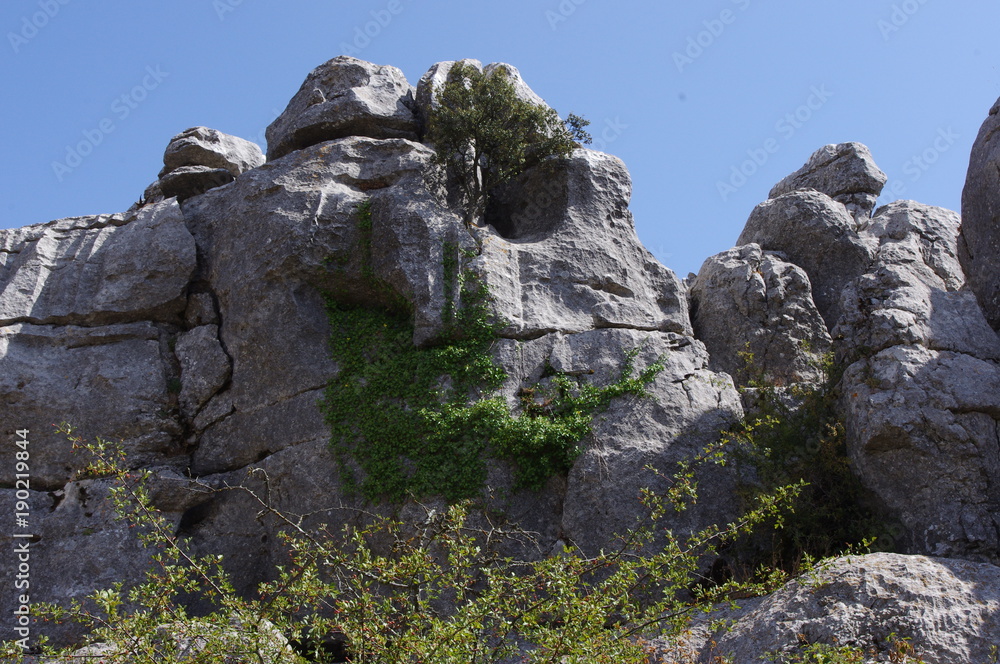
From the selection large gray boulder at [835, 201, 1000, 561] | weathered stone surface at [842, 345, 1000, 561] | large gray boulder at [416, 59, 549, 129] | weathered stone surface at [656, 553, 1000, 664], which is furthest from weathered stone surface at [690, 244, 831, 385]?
weathered stone surface at [656, 553, 1000, 664]

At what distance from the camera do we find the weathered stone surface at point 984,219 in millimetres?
11984

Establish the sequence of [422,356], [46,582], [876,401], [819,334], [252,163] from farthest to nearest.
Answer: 1. [252,163]
2. [819,334]
3. [422,356]
4. [46,582]
5. [876,401]

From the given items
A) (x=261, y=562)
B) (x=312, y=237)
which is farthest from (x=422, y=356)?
(x=261, y=562)

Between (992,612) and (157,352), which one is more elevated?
(157,352)

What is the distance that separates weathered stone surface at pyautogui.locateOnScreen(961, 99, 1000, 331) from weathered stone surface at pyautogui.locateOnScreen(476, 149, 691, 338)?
405cm

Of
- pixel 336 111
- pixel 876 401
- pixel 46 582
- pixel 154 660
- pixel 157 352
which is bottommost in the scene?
pixel 154 660

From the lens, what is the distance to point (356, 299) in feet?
43.7

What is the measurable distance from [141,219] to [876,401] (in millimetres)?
11239

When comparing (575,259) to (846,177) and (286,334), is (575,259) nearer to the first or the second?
(286,334)

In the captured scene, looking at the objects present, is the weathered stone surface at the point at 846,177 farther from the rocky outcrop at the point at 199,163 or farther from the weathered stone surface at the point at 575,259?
the rocky outcrop at the point at 199,163

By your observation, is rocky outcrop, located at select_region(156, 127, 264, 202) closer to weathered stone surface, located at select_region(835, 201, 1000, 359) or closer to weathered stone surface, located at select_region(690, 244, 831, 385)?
weathered stone surface, located at select_region(690, 244, 831, 385)

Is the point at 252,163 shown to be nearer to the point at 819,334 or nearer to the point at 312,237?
the point at 312,237

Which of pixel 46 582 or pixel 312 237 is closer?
pixel 46 582

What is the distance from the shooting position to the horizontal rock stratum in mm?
10742
